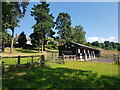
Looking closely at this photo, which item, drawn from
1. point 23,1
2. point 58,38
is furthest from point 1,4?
point 58,38

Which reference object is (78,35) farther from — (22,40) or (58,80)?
(58,80)

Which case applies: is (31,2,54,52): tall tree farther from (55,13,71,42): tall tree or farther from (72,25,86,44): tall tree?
(72,25,86,44): tall tree

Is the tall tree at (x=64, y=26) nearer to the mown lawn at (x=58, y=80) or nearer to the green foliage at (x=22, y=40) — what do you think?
the green foliage at (x=22, y=40)

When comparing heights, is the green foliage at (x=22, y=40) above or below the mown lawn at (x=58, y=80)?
above

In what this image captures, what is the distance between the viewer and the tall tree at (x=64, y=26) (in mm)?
48691

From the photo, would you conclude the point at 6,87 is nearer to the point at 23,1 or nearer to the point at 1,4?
the point at 1,4

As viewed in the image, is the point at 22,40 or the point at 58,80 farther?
the point at 22,40

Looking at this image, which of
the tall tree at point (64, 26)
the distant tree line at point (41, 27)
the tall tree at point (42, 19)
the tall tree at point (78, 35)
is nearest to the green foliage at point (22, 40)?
the distant tree line at point (41, 27)

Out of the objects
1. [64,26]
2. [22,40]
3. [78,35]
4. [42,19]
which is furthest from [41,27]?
[78,35]

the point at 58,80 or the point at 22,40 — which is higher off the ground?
the point at 22,40

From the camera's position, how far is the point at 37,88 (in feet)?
13.2

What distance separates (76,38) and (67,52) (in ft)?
120

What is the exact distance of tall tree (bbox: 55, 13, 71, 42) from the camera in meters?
48.7

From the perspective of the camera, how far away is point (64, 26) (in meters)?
49.0
